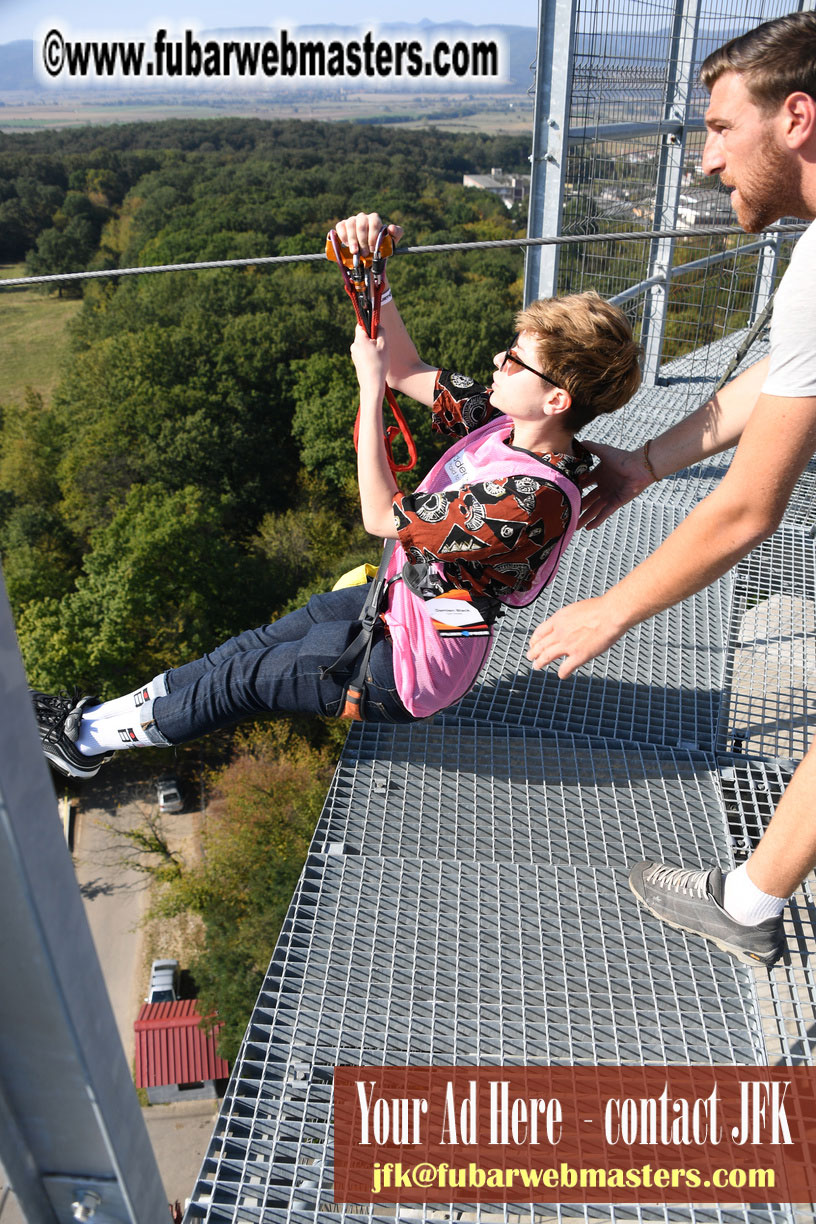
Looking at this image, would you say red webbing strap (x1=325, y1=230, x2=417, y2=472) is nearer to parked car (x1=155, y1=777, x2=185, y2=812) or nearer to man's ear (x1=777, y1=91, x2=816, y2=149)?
man's ear (x1=777, y1=91, x2=816, y2=149)

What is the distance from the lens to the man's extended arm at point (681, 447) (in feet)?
8.64

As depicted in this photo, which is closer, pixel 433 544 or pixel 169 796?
pixel 433 544

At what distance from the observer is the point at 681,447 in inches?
109

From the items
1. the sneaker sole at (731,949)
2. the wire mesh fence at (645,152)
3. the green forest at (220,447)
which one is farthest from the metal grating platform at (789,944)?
the green forest at (220,447)

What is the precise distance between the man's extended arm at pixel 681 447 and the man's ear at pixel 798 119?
748mm

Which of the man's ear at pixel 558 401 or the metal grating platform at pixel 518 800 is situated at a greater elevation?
the man's ear at pixel 558 401

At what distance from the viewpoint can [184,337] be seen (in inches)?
1123

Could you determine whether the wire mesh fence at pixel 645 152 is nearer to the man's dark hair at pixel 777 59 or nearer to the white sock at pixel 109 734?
the man's dark hair at pixel 777 59

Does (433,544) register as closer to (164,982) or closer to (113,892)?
(164,982)

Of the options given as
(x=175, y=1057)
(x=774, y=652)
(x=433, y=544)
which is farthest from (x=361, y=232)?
(x=175, y=1057)

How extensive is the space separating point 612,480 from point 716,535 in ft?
2.75

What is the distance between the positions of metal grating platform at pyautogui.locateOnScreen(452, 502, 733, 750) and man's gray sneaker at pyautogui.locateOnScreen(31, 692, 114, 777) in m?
1.46

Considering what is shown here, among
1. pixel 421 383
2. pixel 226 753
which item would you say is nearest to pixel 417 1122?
pixel 421 383

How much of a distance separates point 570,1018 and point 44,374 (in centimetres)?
4022
